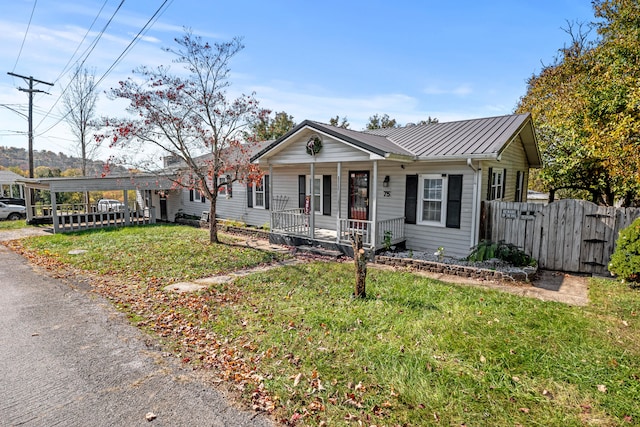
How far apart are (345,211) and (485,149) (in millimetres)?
5068

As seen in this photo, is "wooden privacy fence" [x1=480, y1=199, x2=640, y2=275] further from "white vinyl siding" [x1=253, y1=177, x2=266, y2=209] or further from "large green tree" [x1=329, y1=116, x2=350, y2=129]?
"large green tree" [x1=329, y1=116, x2=350, y2=129]

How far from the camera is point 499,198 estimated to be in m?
11.1

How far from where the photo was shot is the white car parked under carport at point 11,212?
20.7 metres

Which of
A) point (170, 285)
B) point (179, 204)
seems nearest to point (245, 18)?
point (170, 285)

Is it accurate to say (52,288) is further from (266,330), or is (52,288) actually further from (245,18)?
(245,18)

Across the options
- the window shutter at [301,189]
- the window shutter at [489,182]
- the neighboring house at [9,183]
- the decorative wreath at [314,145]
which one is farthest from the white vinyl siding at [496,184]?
the neighboring house at [9,183]

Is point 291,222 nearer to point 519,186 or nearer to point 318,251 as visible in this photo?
point 318,251

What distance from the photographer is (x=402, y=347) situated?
4383mm

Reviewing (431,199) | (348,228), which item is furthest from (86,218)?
(431,199)

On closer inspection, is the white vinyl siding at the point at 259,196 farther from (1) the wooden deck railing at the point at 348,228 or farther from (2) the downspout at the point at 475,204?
(2) the downspout at the point at 475,204

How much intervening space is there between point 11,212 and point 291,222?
20238 millimetres

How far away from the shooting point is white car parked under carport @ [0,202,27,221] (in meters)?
20.7

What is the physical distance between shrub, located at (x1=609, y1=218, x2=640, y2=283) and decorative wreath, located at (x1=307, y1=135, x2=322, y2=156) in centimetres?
777

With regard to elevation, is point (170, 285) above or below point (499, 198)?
below
